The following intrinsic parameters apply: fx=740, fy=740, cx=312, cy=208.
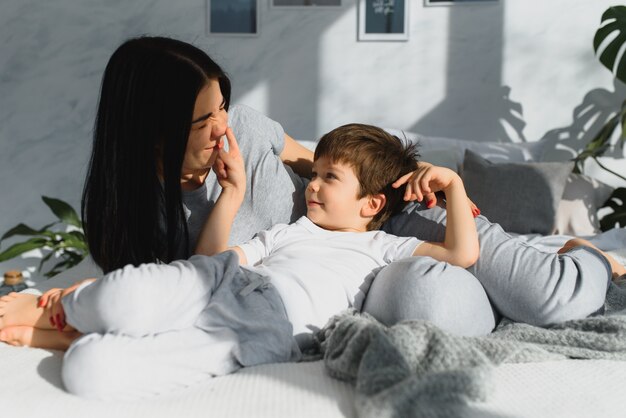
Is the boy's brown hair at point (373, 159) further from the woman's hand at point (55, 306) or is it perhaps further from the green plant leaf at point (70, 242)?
the green plant leaf at point (70, 242)

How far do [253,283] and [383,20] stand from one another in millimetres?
2157

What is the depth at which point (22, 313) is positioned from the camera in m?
1.39

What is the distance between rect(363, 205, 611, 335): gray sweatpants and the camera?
4.66 feet

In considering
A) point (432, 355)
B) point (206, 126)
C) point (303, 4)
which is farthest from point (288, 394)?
point (303, 4)

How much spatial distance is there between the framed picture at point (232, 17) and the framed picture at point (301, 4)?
97mm

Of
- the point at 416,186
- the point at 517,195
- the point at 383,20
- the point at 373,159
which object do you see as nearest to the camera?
the point at 416,186

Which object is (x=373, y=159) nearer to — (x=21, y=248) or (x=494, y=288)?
(x=494, y=288)

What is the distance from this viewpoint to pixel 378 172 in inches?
→ 72.0

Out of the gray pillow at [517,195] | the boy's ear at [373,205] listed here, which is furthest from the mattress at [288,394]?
the gray pillow at [517,195]

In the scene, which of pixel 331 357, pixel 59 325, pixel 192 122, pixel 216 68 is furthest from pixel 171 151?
pixel 331 357

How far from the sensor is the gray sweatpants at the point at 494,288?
56.0 inches

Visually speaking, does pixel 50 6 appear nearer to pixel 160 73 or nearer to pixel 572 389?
pixel 160 73

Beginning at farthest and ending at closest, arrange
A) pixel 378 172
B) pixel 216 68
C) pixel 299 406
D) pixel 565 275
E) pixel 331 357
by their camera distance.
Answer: pixel 378 172 → pixel 216 68 → pixel 565 275 → pixel 331 357 → pixel 299 406

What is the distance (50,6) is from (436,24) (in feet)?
5.78
